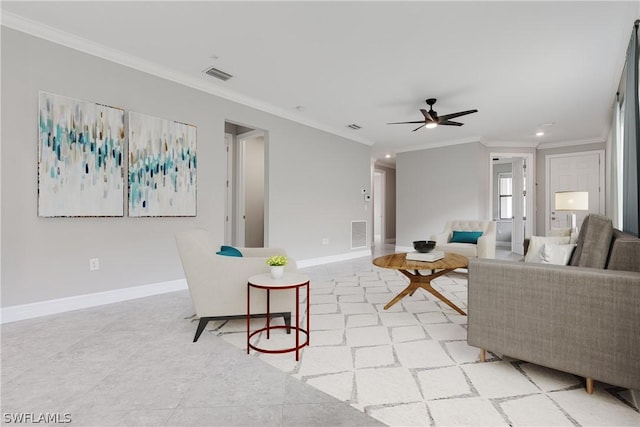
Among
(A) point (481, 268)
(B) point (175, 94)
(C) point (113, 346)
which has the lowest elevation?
(C) point (113, 346)

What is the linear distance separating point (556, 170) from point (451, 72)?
5.35m

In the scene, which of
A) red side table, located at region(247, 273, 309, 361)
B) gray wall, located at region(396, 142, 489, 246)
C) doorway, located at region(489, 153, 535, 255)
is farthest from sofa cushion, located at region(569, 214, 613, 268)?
doorway, located at region(489, 153, 535, 255)

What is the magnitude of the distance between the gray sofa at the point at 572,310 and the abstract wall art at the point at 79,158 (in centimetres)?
351

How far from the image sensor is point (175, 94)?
3.82 meters

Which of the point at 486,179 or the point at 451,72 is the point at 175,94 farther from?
the point at 486,179

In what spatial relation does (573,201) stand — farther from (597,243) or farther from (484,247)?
(597,243)

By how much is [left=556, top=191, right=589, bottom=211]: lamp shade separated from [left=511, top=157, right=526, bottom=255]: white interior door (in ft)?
8.31

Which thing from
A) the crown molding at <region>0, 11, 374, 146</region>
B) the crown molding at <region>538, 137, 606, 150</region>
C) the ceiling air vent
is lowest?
the crown molding at <region>538, 137, 606, 150</region>

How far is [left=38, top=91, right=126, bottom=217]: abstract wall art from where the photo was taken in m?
2.88

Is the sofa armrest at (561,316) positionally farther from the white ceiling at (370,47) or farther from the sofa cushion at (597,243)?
the white ceiling at (370,47)

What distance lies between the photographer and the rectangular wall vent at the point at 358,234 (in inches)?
267

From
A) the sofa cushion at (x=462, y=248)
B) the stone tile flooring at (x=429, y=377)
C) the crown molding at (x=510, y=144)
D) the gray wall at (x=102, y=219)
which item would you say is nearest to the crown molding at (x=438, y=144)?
the crown molding at (x=510, y=144)

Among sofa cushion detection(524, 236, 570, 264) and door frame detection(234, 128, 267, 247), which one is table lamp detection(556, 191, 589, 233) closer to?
sofa cushion detection(524, 236, 570, 264)

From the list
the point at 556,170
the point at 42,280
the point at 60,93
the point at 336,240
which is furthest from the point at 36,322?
the point at 556,170
